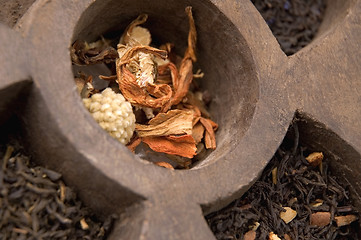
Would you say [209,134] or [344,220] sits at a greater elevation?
[209,134]

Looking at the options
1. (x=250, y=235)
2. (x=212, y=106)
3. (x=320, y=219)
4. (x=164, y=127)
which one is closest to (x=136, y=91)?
(x=164, y=127)

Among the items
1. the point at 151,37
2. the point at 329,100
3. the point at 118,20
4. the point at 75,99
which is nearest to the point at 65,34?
the point at 75,99

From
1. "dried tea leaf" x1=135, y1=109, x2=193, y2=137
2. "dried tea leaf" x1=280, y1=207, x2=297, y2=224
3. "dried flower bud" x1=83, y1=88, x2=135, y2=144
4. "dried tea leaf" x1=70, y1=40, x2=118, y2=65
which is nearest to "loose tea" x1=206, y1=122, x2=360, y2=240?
"dried tea leaf" x1=280, y1=207, x2=297, y2=224

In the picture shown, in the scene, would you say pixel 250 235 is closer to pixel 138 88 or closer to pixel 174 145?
pixel 174 145

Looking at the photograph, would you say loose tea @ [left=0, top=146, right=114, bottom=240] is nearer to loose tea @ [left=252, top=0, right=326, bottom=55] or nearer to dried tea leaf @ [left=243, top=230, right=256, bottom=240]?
dried tea leaf @ [left=243, top=230, right=256, bottom=240]

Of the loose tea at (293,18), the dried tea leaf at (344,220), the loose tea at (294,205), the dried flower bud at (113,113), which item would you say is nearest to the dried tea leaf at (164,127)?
the dried flower bud at (113,113)

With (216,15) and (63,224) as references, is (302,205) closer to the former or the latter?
(216,15)
